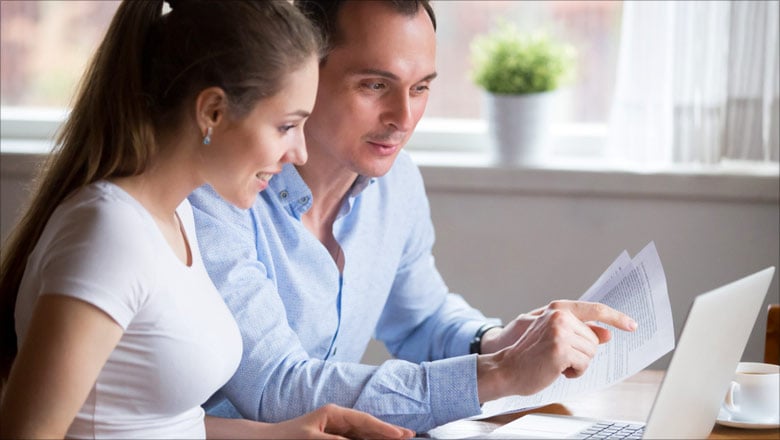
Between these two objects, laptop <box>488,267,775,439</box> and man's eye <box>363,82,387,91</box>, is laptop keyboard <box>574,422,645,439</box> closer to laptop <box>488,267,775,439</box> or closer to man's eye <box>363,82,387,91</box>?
laptop <box>488,267,775,439</box>

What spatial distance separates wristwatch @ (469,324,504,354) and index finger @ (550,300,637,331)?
0.93ft

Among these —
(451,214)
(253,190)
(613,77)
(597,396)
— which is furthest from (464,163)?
(253,190)

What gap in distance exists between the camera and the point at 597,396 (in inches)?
61.8

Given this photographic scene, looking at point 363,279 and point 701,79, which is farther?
A: point 701,79

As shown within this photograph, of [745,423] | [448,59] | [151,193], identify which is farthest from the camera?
[448,59]

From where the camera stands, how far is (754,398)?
4.58ft

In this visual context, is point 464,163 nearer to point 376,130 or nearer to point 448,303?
point 448,303

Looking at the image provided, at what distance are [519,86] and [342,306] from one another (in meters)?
0.99

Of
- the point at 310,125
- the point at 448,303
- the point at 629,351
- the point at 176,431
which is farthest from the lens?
the point at 448,303

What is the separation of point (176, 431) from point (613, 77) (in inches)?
71.3

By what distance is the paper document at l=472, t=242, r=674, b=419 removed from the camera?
4.49 ft

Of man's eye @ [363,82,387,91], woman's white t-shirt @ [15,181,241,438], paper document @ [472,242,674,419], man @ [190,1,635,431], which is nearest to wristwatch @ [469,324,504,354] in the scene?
man @ [190,1,635,431]

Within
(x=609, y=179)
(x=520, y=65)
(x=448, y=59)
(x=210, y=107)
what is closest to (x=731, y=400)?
(x=210, y=107)

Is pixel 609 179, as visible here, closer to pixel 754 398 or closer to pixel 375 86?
pixel 375 86
